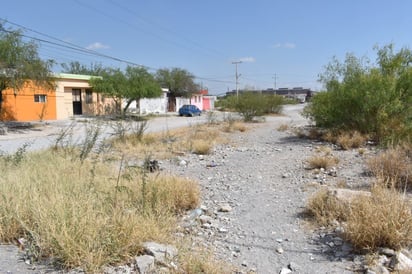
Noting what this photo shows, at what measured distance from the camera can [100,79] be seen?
3116cm

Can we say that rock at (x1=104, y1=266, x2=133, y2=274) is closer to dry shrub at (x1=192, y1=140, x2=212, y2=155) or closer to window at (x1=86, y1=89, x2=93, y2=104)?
dry shrub at (x1=192, y1=140, x2=212, y2=155)

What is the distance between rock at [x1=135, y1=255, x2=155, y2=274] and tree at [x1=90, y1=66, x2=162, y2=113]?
28.6m

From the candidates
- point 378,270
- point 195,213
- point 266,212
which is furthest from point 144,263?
point 266,212

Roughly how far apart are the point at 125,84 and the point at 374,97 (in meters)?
24.8

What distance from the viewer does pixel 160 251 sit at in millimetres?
3297

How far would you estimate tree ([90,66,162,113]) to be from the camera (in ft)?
101

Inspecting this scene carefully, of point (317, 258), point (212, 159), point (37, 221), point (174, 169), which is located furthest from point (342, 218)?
point (212, 159)

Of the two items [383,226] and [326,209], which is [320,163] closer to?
[326,209]

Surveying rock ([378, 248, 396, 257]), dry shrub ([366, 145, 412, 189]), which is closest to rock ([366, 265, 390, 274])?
rock ([378, 248, 396, 257])

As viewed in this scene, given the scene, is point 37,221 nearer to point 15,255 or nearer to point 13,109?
point 15,255

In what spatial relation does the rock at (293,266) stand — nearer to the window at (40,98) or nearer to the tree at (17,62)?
the tree at (17,62)

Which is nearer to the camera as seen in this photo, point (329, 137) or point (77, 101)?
point (329, 137)

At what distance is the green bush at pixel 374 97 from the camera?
11.4 meters

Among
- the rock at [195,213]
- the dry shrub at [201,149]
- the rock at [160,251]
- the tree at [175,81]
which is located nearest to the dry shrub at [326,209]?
the rock at [195,213]
